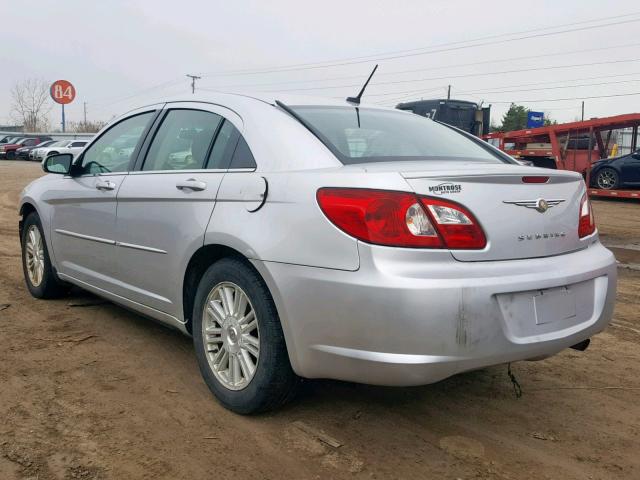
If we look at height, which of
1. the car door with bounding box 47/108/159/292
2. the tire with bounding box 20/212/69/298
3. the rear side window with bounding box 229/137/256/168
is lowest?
the tire with bounding box 20/212/69/298

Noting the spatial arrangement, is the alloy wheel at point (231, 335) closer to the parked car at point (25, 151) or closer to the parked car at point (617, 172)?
the parked car at point (617, 172)

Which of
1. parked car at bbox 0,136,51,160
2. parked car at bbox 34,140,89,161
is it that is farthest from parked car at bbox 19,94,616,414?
parked car at bbox 0,136,51,160

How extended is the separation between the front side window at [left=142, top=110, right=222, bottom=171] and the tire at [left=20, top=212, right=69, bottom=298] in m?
1.66

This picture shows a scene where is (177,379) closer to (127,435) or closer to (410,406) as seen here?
(127,435)

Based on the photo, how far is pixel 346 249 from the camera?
2500 millimetres

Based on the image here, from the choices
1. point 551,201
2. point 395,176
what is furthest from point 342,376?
point 551,201

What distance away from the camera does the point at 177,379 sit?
138 inches

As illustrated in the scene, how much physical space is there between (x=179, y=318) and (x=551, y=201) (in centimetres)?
202

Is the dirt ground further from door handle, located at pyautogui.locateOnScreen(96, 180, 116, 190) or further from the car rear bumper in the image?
door handle, located at pyautogui.locateOnScreen(96, 180, 116, 190)

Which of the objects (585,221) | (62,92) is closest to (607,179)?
(585,221)

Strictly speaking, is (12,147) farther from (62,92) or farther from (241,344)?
(241,344)

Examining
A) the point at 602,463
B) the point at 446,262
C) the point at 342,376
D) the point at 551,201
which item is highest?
the point at 551,201

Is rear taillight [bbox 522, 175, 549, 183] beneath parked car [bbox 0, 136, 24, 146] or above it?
beneath

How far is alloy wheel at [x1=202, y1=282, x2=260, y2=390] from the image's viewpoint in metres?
2.96
